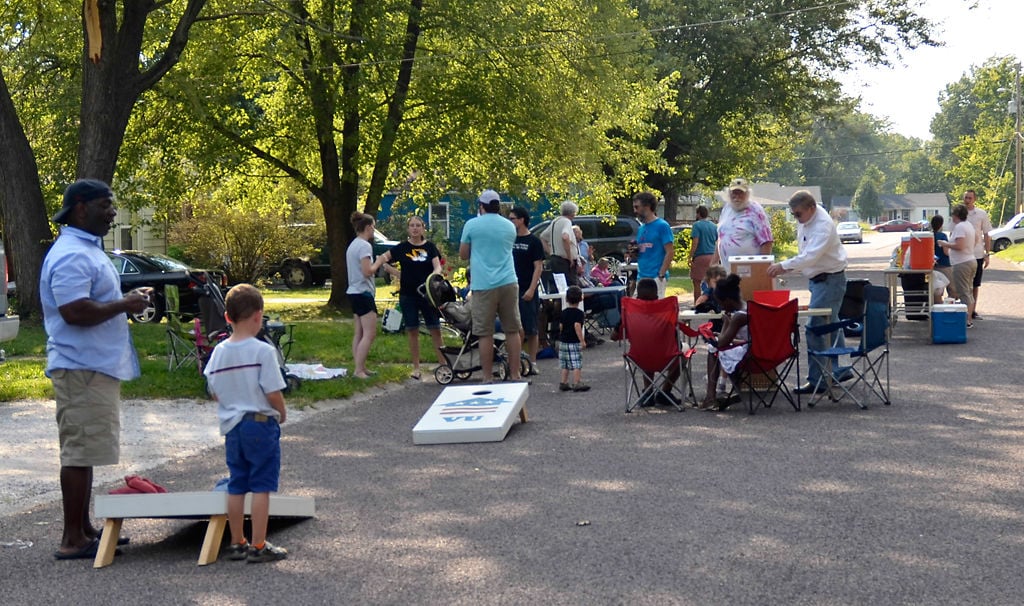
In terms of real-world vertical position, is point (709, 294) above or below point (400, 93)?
below

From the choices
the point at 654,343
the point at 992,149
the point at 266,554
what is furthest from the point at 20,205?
the point at 992,149

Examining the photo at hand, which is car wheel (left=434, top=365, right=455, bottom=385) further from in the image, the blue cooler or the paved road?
the blue cooler

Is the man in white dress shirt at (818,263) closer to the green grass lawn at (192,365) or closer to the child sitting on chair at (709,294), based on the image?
the child sitting on chair at (709,294)

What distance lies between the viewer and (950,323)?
15805 mm

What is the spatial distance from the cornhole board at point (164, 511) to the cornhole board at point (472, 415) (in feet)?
10.7

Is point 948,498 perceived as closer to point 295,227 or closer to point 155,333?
point 155,333

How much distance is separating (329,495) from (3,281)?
278 inches

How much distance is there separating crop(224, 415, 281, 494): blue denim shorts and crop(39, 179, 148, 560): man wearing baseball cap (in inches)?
27.8

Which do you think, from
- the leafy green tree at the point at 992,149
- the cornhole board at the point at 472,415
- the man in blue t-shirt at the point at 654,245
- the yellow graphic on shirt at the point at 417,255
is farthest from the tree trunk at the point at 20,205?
the leafy green tree at the point at 992,149

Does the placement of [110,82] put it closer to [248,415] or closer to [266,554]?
[248,415]

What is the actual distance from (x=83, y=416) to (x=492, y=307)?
6.85 meters

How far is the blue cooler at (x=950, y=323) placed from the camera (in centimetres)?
1578

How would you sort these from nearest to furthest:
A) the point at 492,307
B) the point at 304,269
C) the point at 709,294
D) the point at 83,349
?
the point at 83,349
the point at 709,294
the point at 492,307
the point at 304,269

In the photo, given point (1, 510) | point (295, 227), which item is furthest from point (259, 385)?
point (295, 227)
